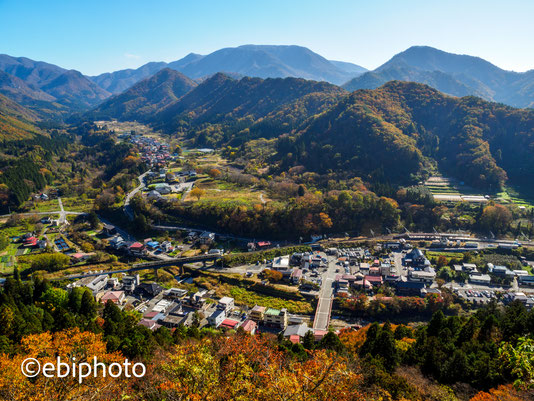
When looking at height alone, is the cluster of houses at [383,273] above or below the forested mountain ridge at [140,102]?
below

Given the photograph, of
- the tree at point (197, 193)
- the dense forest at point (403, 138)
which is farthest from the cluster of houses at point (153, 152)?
the tree at point (197, 193)

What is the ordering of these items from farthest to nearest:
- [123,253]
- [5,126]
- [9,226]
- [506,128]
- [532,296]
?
[5,126] < [506,128] < [9,226] < [123,253] < [532,296]

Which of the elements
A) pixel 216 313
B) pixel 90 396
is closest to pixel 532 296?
pixel 216 313

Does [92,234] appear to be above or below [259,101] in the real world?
below

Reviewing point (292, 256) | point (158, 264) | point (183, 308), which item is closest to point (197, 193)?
point (158, 264)

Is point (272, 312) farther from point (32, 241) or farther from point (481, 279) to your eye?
point (32, 241)

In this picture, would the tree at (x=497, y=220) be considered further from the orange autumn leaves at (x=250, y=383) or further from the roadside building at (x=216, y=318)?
the orange autumn leaves at (x=250, y=383)

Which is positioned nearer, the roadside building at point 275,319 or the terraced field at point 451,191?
the roadside building at point 275,319

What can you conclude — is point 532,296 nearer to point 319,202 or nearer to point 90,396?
point 319,202
